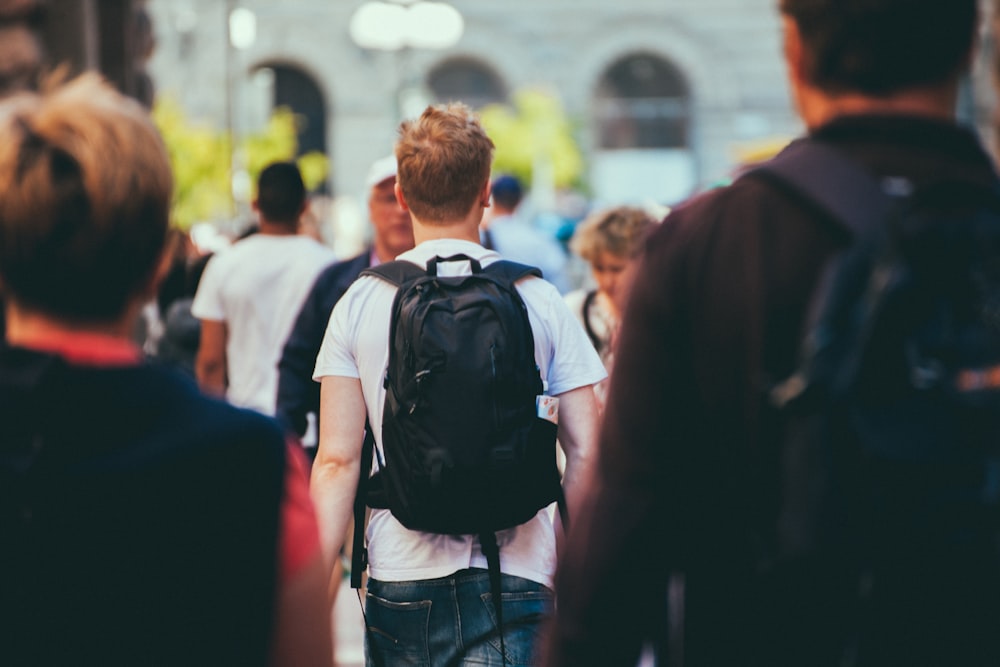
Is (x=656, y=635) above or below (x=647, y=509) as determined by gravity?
below

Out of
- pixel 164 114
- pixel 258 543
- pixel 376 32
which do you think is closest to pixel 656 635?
pixel 258 543

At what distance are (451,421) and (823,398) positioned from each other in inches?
68.2

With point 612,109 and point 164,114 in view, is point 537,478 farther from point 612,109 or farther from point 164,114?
point 612,109

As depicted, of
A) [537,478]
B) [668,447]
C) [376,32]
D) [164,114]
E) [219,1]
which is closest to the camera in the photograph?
[668,447]

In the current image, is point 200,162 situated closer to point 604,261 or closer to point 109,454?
point 604,261

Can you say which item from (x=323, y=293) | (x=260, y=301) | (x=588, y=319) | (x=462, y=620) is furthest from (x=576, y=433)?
(x=260, y=301)

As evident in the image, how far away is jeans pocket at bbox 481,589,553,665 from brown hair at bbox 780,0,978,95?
2003 millimetres

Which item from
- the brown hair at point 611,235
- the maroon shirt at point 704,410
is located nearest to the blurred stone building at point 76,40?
the brown hair at point 611,235

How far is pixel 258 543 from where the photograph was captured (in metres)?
2.27

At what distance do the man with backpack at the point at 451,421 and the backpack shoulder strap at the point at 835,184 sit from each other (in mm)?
1596

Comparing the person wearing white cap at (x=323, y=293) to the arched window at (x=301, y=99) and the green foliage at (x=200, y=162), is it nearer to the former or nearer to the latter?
the green foliage at (x=200, y=162)

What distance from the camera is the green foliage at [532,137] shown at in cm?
4912

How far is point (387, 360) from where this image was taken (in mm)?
4082

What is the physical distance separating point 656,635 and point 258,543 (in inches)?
23.8
